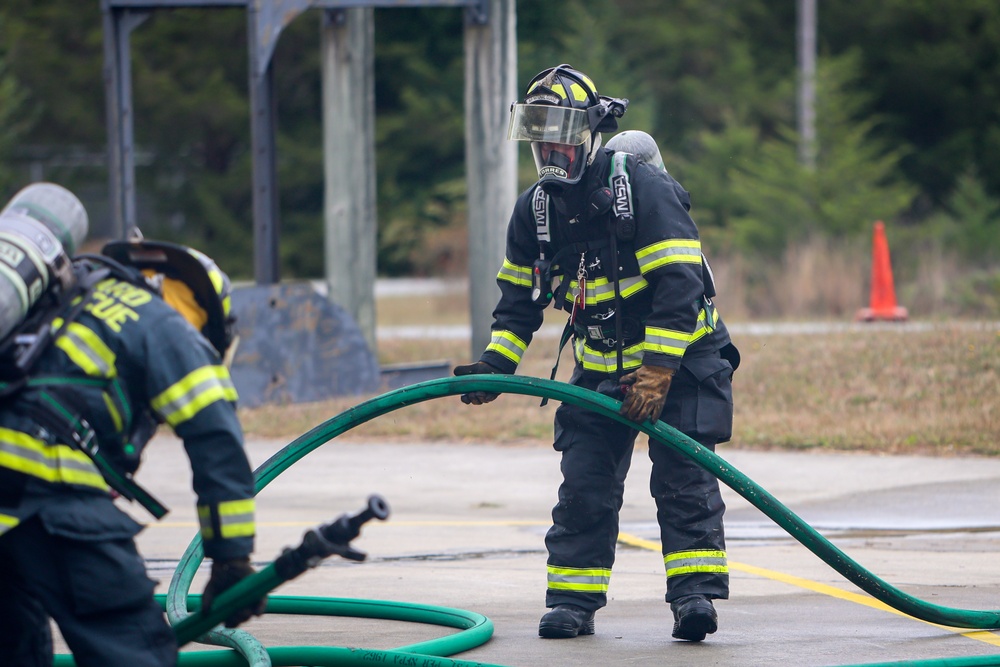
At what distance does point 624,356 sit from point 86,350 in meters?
2.25

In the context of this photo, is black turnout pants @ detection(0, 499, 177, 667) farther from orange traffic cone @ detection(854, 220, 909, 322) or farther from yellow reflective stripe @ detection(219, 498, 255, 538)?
orange traffic cone @ detection(854, 220, 909, 322)

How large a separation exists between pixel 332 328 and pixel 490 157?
1.94 metres

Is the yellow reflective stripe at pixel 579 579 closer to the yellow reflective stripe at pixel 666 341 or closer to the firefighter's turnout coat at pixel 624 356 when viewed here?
the firefighter's turnout coat at pixel 624 356

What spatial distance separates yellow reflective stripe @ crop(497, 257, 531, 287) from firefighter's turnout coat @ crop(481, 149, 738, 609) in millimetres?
50

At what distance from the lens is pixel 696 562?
4.80m

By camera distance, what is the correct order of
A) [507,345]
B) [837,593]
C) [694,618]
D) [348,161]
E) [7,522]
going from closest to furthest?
[7,522], [694,618], [507,345], [837,593], [348,161]

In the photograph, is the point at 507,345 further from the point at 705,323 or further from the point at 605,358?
the point at 705,323

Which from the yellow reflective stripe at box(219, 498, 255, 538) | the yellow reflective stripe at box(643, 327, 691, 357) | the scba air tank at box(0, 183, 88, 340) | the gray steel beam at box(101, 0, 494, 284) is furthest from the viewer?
the gray steel beam at box(101, 0, 494, 284)

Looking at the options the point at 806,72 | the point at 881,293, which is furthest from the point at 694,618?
the point at 806,72

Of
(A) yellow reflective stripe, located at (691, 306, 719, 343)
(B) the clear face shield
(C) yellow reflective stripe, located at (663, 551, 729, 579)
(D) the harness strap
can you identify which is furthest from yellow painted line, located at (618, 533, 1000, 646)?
(D) the harness strap

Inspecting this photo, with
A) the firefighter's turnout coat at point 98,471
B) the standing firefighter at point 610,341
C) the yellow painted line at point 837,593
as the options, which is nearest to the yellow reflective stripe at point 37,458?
the firefighter's turnout coat at point 98,471

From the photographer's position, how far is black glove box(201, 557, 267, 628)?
324 centimetres

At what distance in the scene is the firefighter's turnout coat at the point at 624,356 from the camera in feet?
15.7

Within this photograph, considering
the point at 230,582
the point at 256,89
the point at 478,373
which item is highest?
the point at 256,89
